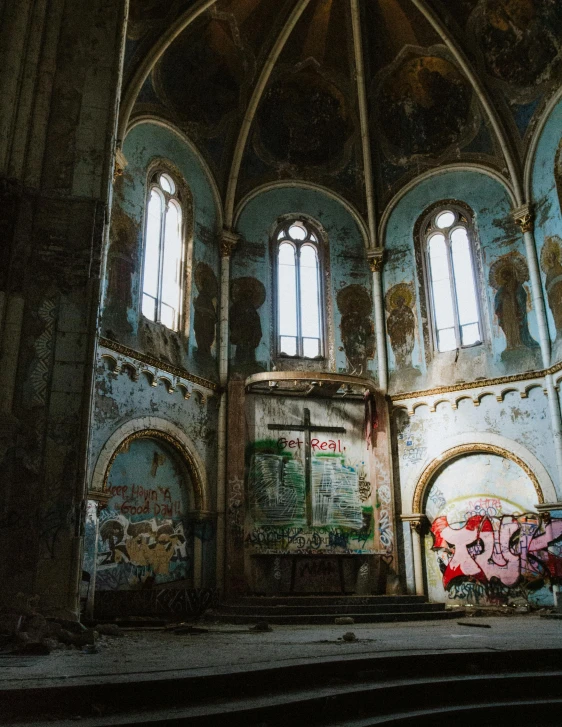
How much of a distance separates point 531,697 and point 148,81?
14928 mm

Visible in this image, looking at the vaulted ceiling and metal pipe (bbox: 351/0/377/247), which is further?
metal pipe (bbox: 351/0/377/247)

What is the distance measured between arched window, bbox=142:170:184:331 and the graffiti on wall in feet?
26.8

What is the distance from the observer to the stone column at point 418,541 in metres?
15.2

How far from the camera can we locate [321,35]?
17.8m

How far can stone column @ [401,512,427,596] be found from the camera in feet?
50.0

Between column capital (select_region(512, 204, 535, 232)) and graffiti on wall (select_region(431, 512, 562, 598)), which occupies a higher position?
column capital (select_region(512, 204, 535, 232))

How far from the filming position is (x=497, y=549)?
48.2 feet

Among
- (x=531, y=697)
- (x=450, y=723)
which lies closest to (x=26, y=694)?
(x=450, y=723)

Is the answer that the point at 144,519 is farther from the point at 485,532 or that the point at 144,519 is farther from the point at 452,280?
the point at 452,280

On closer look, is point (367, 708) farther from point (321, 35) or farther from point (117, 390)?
point (321, 35)

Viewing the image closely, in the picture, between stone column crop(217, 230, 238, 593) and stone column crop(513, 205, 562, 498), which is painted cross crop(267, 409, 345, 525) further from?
stone column crop(513, 205, 562, 498)

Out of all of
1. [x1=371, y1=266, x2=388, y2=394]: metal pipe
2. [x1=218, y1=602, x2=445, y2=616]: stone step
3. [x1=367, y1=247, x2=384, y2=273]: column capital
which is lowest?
[x1=218, y1=602, x2=445, y2=616]: stone step

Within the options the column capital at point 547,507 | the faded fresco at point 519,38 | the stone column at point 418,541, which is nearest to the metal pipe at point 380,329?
the stone column at point 418,541

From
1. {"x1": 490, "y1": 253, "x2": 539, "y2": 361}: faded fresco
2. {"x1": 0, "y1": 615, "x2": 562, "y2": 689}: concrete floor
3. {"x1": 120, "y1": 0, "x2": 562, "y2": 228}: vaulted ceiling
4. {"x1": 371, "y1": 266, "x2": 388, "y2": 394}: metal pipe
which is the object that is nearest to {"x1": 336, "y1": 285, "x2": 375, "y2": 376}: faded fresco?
{"x1": 371, "y1": 266, "x2": 388, "y2": 394}: metal pipe
